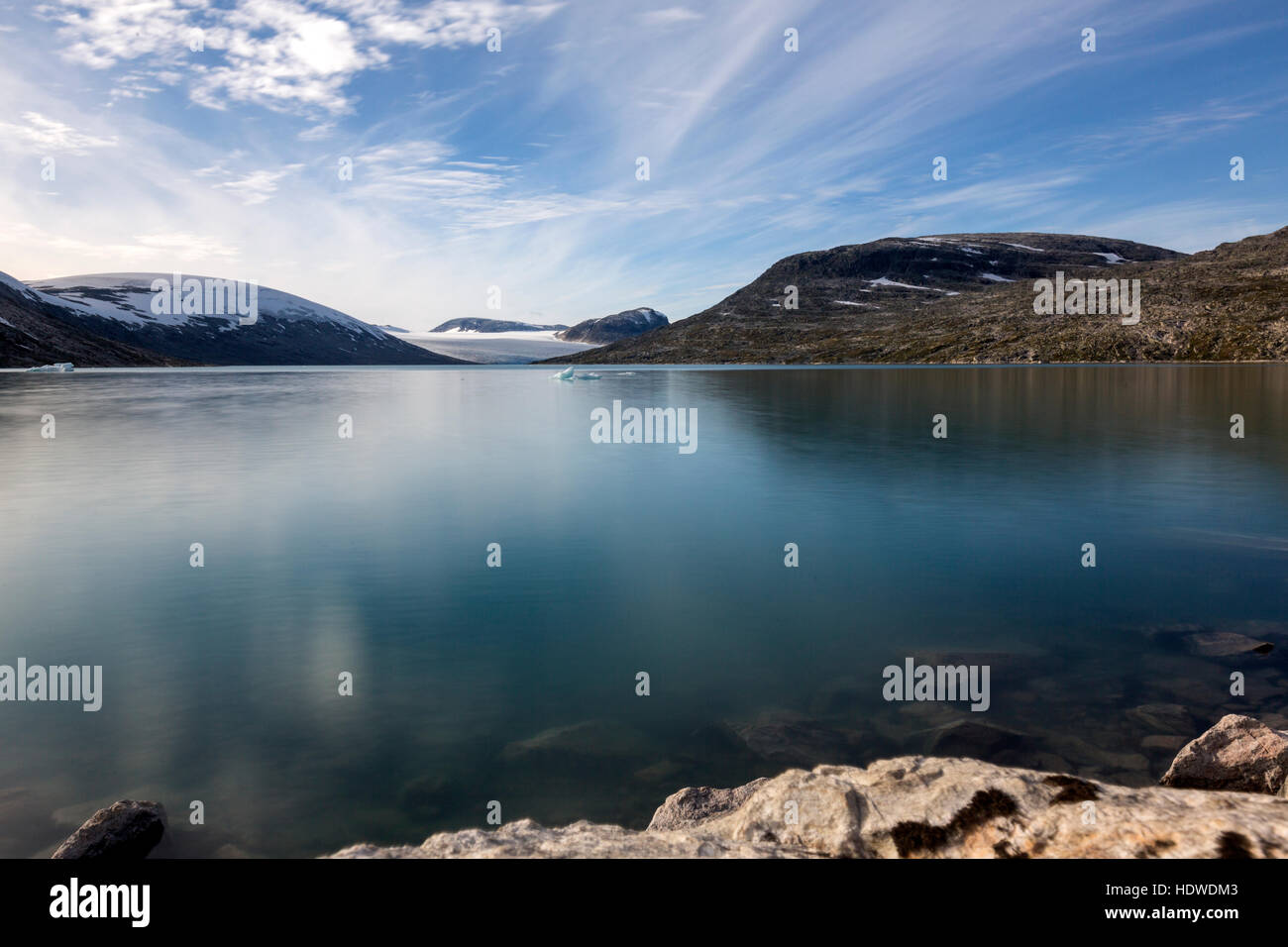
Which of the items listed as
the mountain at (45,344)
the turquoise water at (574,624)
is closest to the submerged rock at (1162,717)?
the turquoise water at (574,624)

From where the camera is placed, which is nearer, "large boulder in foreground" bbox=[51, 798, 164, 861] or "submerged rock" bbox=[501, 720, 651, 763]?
"large boulder in foreground" bbox=[51, 798, 164, 861]

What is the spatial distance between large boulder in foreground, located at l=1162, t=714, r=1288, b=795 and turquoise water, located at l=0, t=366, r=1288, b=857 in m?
0.66

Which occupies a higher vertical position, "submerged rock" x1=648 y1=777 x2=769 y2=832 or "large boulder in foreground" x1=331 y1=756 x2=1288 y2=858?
"large boulder in foreground" x1=331 y1=756 x2=1288 y2=858

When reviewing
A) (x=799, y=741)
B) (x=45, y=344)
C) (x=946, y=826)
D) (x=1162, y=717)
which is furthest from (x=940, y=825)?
(x=45, y=344)

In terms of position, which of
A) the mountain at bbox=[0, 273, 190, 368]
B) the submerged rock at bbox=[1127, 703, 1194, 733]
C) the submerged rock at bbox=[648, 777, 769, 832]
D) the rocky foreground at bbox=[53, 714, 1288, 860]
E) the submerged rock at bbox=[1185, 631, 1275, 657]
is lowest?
the submerged rock at bbox=[648, 777, 769, 832]

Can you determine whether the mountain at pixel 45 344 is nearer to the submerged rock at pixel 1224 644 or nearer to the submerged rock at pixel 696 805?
the submerged rock at pixel 696 805

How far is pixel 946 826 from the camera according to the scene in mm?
4883

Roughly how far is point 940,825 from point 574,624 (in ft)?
23.5

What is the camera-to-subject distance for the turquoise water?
7098 millimetres

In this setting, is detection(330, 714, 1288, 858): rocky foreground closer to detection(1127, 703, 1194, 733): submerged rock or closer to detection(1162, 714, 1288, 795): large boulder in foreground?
detection(1162, 714, 1288, 795): large boulder in foreground

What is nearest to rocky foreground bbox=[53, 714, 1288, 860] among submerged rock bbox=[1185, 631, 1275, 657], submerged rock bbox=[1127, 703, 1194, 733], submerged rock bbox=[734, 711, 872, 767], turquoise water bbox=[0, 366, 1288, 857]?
turquoise water bbox=[0, 366, 1288, 857]

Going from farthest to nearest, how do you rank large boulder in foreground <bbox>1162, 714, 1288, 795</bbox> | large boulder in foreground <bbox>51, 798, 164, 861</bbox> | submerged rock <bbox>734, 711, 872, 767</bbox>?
submerged rock <bbox>734, 711, 872, 767</bbox>
large boulder in foreground <bbox>1162, 714, 1288, 795</bbox>
large boulder in foreground <bbox>51, 798, 164, 861</bbox>

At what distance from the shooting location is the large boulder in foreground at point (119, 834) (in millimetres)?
5398

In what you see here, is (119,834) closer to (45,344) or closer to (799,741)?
(799,741)
